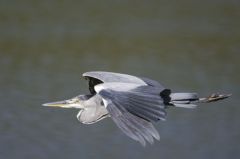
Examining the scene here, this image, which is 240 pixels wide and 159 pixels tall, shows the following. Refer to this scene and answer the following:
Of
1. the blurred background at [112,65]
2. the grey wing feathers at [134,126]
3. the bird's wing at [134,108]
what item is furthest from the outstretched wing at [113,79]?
the blurred background at [112,65]

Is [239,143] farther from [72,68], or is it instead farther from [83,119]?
[72,68]

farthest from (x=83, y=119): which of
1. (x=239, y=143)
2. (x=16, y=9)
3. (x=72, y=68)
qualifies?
(x=16, y=9)

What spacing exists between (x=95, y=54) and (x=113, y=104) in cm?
386

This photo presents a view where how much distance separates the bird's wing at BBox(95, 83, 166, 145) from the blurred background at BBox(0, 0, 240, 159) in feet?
5.40

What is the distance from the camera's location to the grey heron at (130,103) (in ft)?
10.6

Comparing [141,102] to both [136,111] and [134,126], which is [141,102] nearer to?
[136,111]

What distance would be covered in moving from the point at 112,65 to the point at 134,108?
3.61 metres

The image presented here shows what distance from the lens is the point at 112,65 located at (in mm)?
7094

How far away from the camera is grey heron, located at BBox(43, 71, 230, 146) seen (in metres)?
3.24

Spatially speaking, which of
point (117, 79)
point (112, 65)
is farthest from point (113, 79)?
point (112, 65)

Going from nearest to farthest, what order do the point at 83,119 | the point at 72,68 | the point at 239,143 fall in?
the point at 83,119 < the point at 239,143 < the point at 72,68

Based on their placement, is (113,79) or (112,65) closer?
(113,79)

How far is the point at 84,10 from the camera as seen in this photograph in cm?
834

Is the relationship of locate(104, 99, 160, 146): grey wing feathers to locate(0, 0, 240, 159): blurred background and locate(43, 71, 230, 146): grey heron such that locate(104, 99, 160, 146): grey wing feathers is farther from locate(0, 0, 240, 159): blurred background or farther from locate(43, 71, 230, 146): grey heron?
locate(0, 0, 240, 159): blurred background
